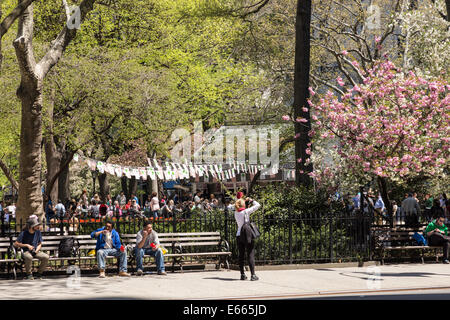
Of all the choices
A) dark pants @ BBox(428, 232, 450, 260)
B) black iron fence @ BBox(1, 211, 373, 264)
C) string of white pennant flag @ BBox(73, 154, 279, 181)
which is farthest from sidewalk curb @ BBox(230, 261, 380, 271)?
string of white pennant flag @ BBox(73, 154, 279, 181)

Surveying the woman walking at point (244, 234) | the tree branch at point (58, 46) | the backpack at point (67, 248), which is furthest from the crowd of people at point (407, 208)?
the tree branch at point (58, 46)

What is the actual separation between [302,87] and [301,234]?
595 cm

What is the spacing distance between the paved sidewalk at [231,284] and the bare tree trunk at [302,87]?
4.91 meters

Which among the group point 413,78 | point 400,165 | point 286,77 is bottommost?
point 400,165

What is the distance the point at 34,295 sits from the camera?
1235cm

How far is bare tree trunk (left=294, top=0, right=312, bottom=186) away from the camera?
21.0 metres

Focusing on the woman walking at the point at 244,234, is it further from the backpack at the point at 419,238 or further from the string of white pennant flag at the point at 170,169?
the string of white pennant flag at the point at 170,169

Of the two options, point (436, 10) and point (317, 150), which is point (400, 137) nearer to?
point (317, 150)

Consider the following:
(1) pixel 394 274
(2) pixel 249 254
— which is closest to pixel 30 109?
(2) pixel 249 254

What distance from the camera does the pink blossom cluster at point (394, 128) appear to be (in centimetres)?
1866

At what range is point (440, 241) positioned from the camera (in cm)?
1814

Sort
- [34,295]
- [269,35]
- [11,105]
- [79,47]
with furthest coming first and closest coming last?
[269,35] < [79,47] < [11,105] < [34,295]
